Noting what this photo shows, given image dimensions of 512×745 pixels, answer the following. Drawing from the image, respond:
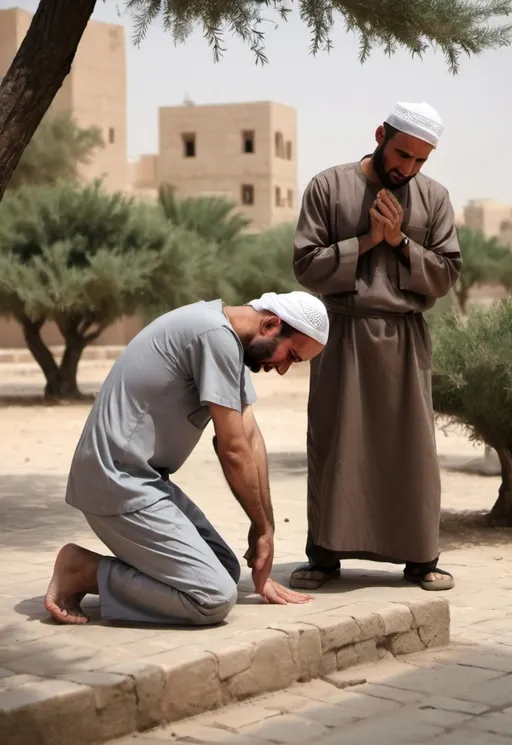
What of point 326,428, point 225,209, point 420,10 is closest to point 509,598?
point 326,428

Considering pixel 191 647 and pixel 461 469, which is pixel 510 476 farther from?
pixel 191 647

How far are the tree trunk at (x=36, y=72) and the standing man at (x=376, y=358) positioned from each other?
1.90 meters

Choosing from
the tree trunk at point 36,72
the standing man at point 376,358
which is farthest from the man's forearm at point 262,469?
the tree trunk at point 36,72

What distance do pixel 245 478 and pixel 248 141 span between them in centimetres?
4153

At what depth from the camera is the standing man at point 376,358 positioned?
4.80 m

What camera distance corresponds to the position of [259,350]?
408 cm

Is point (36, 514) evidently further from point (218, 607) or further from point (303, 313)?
point (303, 313)

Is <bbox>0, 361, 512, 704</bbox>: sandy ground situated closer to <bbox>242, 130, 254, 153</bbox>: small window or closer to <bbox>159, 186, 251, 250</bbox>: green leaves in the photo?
<bbox>159, 186, 251, 250</bbox>: green leaves

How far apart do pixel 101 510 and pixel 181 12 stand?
407cm

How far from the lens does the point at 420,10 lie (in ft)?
23.0

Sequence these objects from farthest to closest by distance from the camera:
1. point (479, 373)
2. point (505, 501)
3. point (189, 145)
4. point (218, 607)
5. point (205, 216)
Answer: point (189, 145), point (205, 216), point (505, 501), point (479, 373), point (218, 607)

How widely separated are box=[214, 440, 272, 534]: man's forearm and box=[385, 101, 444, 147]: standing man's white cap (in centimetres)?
153

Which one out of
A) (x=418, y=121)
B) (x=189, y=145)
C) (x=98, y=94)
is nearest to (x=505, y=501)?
(x=418, y=121)

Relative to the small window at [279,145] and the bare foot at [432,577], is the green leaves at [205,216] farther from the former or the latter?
the bare foot at [432,577]
